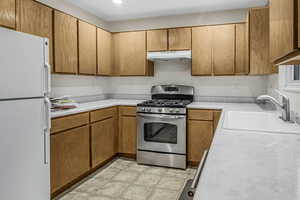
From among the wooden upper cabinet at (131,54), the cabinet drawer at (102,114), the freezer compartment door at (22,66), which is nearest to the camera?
the freezer compartment door at (22,66)

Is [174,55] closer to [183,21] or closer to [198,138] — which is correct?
[183,21]

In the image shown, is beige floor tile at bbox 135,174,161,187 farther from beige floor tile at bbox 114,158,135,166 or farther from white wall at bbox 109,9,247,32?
white wall at bbox 109,9,247,32

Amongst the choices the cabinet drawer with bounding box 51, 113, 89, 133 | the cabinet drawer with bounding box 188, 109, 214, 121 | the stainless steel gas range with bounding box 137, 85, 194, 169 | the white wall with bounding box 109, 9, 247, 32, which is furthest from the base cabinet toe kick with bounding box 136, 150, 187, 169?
the white wall with bounding box 109, 9, 247, 32

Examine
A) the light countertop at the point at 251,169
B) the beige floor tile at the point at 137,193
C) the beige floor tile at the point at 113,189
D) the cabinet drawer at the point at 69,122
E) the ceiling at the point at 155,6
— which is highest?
the ceiling at the point at 155,6

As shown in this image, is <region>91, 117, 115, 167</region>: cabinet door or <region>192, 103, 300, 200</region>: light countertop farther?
<region>91, 117, 115, 167</region>: cabinet door

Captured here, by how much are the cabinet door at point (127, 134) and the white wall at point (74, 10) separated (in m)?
1.69

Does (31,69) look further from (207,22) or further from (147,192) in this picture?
(207,22)

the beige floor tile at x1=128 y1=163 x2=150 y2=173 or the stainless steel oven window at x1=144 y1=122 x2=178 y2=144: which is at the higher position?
the stainless steel oven window at x1=144 y1=122 x2=178 y2=144


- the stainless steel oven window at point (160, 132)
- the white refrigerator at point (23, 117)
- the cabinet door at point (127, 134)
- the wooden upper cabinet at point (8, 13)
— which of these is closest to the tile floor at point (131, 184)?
the cabinet door at point (127, 134)

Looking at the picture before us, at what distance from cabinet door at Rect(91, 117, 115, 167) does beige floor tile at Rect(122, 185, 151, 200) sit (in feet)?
2.29

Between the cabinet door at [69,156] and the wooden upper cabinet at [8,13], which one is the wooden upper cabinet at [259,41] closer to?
the cabinet door at [69,156]

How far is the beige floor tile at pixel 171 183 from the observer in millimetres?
2646

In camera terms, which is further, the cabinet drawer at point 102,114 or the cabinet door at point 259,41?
the cabinet drawer at point 102,114

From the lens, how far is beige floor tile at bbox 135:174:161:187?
2.74 meters
